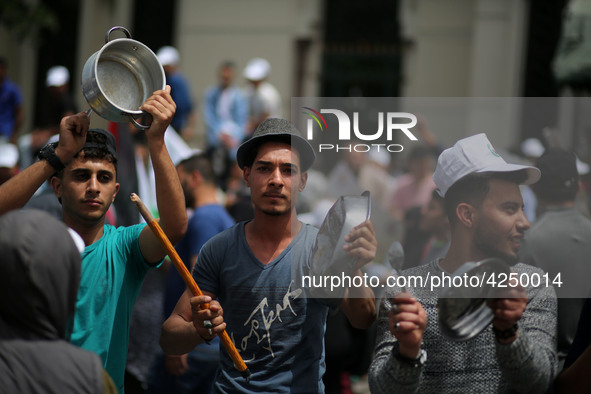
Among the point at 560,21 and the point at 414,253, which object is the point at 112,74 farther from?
the point at 560,21

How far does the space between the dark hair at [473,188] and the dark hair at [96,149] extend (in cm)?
137

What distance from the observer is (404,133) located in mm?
3699

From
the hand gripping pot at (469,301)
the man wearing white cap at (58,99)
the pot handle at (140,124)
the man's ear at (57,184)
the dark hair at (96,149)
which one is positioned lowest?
the man wearing white cap at (58,99)

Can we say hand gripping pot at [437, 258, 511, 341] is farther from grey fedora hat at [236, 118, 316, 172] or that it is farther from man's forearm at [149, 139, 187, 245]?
man's forearm at [149, 139, 187, 245]

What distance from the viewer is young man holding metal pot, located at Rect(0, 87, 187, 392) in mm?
3418

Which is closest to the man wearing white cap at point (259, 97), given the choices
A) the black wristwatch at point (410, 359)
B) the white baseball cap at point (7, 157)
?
the white baseball cap at point (7, 157)

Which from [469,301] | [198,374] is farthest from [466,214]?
[198,374]

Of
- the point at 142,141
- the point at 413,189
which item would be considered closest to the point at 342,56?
the point at 142,141

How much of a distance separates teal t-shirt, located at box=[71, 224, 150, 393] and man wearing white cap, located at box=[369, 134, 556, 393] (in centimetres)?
97

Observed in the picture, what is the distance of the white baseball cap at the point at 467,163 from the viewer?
348 centimetres

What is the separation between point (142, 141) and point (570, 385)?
7.15 meters

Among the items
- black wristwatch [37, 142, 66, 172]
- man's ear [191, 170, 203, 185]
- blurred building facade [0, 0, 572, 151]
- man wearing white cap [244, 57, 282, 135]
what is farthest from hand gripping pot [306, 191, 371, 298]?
blurred building facade [0, 0, 572, 151]

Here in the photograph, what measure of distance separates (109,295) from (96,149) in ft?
2.01

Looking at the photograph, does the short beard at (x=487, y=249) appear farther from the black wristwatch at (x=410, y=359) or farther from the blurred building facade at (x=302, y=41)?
the blurred building facade at (x=302, y=41)
